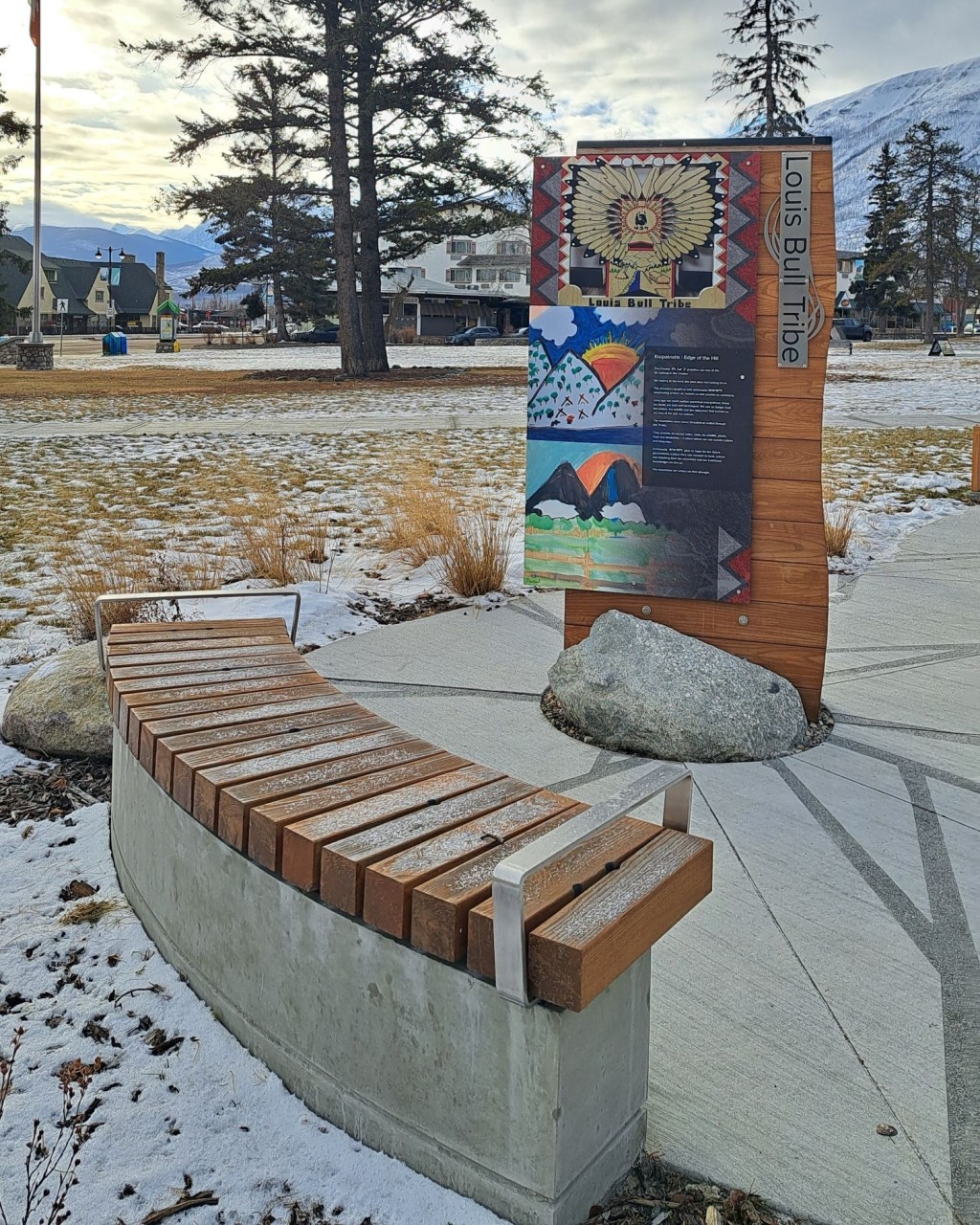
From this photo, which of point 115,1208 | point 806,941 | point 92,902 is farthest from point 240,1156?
point 806,941

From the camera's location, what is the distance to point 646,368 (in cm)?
477

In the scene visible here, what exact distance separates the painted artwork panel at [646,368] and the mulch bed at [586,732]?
0.56 metres

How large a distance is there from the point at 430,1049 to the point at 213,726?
1.29 m

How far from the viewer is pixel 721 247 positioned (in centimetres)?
462

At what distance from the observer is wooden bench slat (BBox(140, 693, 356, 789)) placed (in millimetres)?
3037

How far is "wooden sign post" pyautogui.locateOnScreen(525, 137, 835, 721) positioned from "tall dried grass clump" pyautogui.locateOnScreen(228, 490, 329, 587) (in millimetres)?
2687

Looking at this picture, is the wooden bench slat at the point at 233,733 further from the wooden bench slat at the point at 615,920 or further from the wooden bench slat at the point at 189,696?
the wooden bench slat at the point at 615,920

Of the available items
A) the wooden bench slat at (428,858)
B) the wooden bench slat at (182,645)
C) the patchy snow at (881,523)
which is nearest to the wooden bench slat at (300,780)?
the wooden bench slat at (428,858)

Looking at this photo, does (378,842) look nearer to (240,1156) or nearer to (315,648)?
(240,1156)

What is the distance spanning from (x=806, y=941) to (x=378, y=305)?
31529 mm

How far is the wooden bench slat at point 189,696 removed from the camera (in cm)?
336

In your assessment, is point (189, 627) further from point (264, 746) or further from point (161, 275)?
point (161, 275)

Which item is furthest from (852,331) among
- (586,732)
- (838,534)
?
(586,732)

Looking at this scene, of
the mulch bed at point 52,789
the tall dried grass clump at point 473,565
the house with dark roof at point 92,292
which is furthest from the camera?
the house with dark roof at point 92,292
